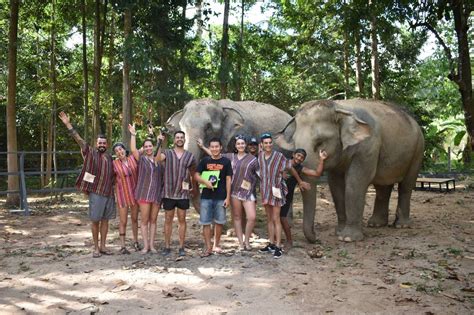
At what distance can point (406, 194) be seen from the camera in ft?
30.1

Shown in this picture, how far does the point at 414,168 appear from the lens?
9.16 metres

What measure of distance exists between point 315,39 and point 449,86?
1500 cm

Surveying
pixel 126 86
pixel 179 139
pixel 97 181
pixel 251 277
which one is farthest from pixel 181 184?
pixel 126 86

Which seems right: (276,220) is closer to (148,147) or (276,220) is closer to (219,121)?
(148,147)

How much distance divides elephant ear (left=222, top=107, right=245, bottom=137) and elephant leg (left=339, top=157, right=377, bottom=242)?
2.30m

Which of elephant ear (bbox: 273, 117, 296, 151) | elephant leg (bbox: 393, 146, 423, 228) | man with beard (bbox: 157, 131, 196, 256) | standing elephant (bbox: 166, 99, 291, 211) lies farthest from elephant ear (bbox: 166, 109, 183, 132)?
elephant leg (bbox: 393, 146, 423, 228)

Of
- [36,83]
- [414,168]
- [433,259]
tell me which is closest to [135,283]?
[433,259]

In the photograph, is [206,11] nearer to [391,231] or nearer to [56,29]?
[56,29]

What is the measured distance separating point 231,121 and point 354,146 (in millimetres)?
2447

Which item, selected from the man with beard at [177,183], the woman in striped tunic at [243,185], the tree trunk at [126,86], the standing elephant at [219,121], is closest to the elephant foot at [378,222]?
the standing elephant at [219,121]

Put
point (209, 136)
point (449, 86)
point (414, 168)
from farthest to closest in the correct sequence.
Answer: point (449, 86) < point (414, 168) < point (209, 136)

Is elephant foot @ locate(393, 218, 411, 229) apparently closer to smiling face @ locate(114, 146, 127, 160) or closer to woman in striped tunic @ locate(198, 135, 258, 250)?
woman in striped tunic @ locate(198, 135, 258, 250)

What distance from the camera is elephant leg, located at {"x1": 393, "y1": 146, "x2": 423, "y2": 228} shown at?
907 cm

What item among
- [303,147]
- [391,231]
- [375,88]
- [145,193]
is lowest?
[391,231]
